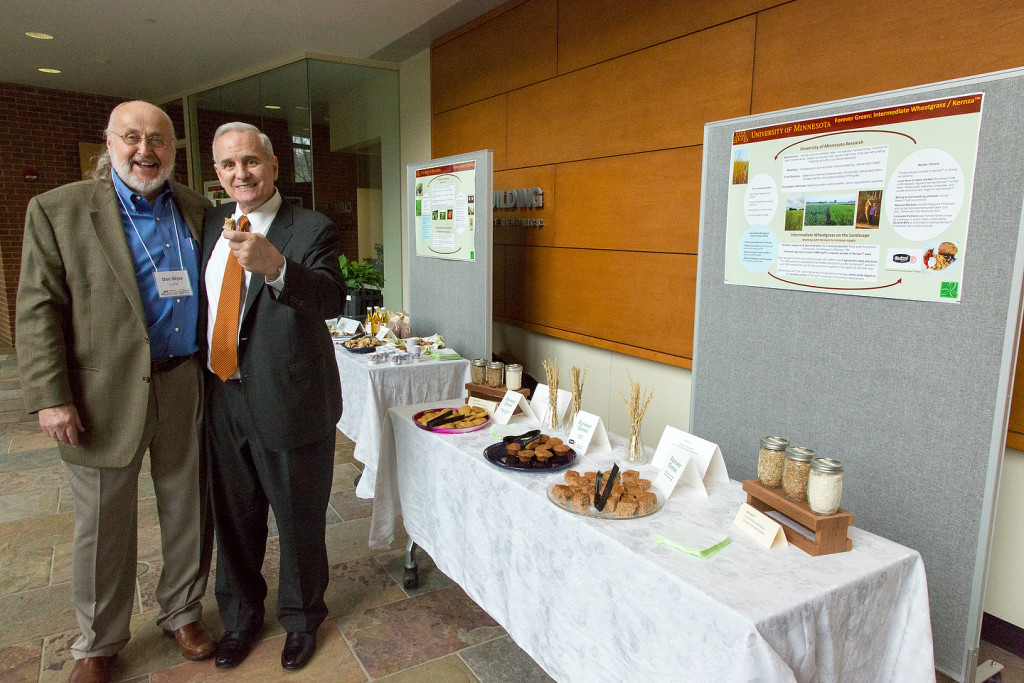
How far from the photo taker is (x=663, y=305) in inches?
129

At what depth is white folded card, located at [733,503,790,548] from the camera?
135 centimetres

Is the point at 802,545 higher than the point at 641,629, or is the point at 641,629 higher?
the point at 802,545

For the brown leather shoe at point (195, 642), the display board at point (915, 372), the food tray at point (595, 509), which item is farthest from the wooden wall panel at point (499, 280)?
the food tray at point (595, 509)

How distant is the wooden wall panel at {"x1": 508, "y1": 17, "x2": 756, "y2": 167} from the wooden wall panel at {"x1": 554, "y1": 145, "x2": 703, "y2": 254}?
8cm

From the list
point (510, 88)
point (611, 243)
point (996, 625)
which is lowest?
point (996, 625)

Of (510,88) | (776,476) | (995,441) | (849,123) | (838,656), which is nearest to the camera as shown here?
(838,656)

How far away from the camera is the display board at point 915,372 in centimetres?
150

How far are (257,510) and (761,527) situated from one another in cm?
157

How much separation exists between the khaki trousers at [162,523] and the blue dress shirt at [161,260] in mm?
100

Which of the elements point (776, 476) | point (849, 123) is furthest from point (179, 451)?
point (849, 123)

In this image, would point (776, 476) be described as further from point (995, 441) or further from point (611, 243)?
point (611, 243)

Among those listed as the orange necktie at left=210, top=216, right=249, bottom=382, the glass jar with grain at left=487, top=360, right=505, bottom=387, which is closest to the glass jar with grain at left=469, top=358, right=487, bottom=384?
the glass jar with grain at left=487, top=360, right=505, bottom=387

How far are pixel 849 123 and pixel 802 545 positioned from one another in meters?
1.17

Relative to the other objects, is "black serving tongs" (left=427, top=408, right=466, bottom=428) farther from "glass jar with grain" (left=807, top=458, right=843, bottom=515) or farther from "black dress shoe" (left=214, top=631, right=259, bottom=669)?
"glass jar with grain" (left=807, top=458, right=843, bottom=515)
